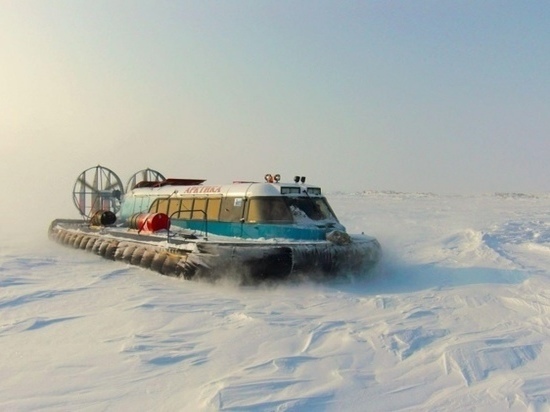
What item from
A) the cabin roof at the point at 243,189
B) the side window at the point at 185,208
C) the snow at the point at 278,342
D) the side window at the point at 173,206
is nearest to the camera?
the snow at the point at 278,342

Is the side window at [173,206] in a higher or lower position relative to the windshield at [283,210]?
lower

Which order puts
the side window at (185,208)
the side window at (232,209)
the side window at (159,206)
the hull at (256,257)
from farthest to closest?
1. the side window at (159,206)
2. the side window at (185,208)
3. the side window at (232,209)
4. the hull at (256,257)

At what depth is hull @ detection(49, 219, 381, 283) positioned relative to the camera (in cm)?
567

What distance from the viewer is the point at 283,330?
12.6 ft

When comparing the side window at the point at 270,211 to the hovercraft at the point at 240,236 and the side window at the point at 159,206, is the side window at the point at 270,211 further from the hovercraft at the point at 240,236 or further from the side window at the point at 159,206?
the side window at the point at 159,206

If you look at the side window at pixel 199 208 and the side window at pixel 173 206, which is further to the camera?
the side window at pixel 173 206

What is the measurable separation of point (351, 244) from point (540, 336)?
268 cm

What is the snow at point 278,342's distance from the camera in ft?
8.66

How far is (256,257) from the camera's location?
5.68 meters

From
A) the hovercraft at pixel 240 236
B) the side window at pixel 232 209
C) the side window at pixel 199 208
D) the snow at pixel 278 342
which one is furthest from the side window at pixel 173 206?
the snow at pixel 278 342

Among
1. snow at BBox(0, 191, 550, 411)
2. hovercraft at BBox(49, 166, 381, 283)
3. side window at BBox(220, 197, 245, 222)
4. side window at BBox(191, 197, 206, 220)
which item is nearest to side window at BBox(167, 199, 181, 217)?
hovercraft at BBox(49, 166, 381, 283)

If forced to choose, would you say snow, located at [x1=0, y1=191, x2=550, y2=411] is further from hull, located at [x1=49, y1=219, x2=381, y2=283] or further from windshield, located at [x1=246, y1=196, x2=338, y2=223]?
windshield, located at [x1=246, y1=196, x2=338, y2=223]

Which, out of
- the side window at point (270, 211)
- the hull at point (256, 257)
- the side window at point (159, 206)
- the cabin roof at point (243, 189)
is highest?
the cabin roof at point (243, 189)

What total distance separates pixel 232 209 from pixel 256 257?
1.42 meters
